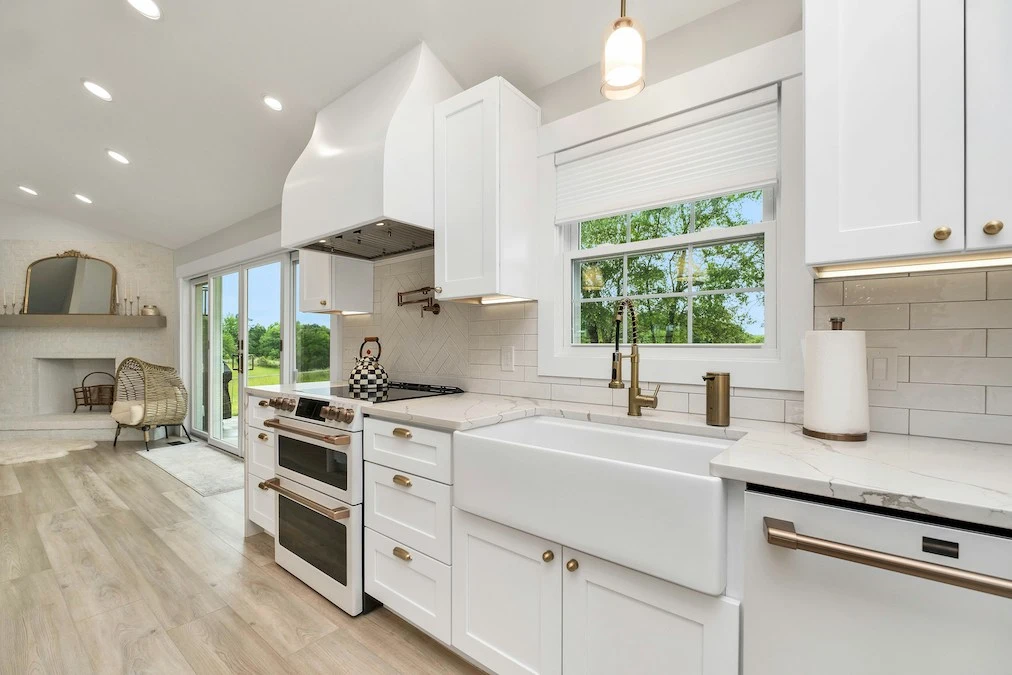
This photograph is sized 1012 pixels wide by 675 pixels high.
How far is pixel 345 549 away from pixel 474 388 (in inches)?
39.2

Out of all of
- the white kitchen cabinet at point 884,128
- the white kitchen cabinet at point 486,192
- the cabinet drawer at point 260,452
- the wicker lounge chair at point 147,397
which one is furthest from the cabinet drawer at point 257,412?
the wicker lounge chair at point 147,397

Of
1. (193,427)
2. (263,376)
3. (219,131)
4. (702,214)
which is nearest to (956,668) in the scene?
(702,214)

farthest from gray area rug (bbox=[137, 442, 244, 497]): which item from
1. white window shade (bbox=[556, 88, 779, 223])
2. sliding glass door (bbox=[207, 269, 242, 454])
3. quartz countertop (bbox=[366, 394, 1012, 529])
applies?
white window shade (bbox=[556, 88, 779, 223])

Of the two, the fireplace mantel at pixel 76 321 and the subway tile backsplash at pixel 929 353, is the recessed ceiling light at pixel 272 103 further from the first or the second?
the fireplace mantel at pixel 76 321

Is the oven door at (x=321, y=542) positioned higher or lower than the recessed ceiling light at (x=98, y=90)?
lower

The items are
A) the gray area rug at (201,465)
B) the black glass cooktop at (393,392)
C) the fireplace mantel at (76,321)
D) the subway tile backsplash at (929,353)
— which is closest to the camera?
the subway tile backsplash at (929,353)

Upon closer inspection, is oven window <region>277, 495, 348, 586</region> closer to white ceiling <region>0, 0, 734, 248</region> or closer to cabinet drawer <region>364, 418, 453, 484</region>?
cabinet drawer <region>364, 418, 453, 484</region>

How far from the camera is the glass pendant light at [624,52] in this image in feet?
3.89

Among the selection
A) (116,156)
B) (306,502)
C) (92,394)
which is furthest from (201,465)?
(92,394)

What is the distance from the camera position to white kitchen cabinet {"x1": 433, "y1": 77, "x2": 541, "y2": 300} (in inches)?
80.3

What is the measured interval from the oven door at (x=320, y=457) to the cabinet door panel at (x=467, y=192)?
2.73 ft

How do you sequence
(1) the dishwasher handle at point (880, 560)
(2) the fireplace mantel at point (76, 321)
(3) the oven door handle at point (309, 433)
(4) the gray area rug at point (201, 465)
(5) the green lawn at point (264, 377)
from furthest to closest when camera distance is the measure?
(2) the fireplace mantel at point (76, 321)
(5) the green lawn at point (264, 377)
(4) the gray area rug at point (201, 465)
(3) the oven door handle at point (309, 433)
(1) the dishwasher handle at point (880, 560)

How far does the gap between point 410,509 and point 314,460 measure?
68cm

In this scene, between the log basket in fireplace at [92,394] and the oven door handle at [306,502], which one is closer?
the oven door handle at [306,502]
